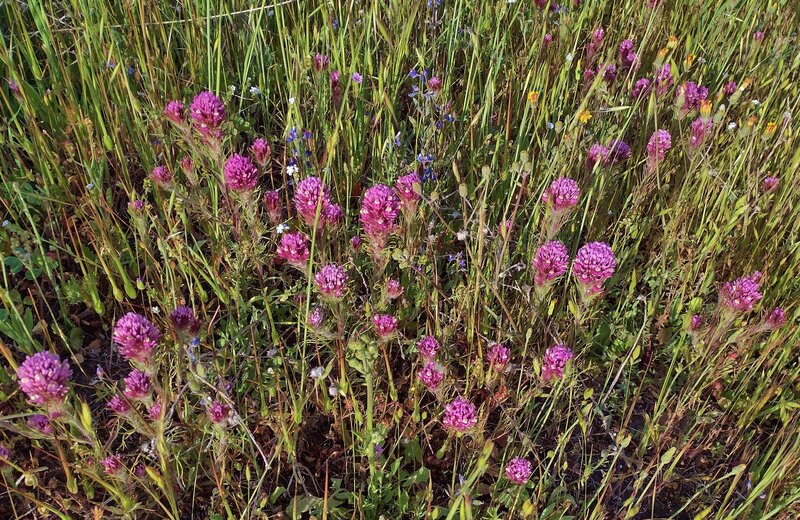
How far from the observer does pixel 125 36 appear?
2238mm

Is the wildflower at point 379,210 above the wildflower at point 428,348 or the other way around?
above

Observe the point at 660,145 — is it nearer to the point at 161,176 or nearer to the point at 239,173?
the point at 239,173

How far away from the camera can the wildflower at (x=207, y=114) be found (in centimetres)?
141

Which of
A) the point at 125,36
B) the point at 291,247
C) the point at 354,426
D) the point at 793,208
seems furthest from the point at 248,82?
the point at 793,208

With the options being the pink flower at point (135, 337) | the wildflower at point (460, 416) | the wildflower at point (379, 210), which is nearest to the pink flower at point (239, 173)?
the wildflower at point (379, 210)

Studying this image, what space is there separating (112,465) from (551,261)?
1.14 metres

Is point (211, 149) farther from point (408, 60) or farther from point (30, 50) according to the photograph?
point (408, 60)

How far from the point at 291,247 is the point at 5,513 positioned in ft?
3.16

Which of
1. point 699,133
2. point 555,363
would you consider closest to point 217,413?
point 555,363

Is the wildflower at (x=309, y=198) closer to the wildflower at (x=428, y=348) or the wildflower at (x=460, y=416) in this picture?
the wildflower at (x=428, y=348)

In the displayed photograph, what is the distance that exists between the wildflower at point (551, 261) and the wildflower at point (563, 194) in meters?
0.11

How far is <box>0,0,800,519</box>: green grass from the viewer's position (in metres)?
1.45

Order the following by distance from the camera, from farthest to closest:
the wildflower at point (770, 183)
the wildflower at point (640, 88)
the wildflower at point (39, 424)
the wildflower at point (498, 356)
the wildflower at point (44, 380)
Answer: the wildflower at point (640, 88) < the wildflower at point (770, 183) < the wildflower at point (498, 356) < the wildflower at point (39, 424) < the wildflower at point (44, 380)

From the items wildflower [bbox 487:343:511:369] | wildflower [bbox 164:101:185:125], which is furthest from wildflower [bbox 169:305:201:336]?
wildflower [bbox 487:343:511:369]
